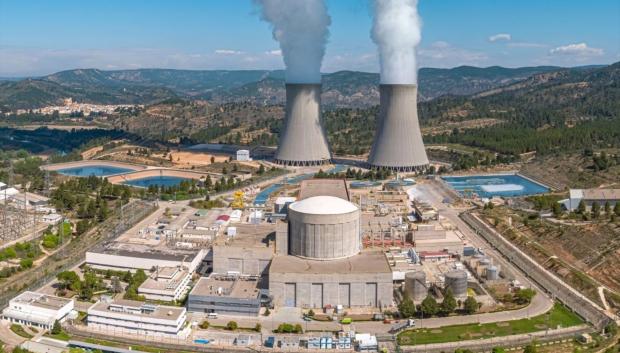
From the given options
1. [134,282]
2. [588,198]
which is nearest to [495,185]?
[588,198]

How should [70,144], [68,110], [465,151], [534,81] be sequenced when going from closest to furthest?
[465,151] → [70,144] → [68,110] → [534,81]

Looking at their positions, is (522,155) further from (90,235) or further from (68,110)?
(68,110)

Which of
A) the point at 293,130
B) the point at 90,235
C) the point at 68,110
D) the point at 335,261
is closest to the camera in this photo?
the point at 335,261

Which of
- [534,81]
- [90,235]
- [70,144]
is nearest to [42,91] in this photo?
[70,144]

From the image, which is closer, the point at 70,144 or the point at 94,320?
the point at 94,320

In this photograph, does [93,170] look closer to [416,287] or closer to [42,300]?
[42,300]

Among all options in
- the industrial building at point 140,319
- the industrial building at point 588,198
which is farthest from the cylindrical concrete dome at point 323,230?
the industrial building at point 588,198

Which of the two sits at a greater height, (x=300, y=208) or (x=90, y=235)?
(x=300, y=208)

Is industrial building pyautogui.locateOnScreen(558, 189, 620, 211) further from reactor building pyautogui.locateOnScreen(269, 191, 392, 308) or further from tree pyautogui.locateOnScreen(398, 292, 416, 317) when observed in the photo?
tree pyautogui.locateOnScreen(398, 292, 416, 317)
